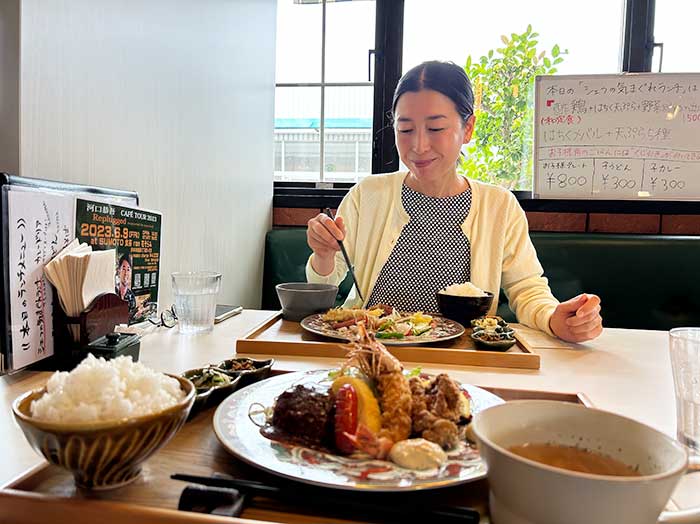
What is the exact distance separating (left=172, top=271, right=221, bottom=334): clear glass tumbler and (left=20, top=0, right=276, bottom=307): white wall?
0.31m

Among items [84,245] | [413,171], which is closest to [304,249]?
[413,171]

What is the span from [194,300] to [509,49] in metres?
2.35

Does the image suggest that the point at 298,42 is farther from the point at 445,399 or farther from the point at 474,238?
the point at 445,399

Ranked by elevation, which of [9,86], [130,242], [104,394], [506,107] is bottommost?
[104,394]

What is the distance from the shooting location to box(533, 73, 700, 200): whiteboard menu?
8.50 ft

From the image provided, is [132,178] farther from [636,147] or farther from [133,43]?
[636,147]

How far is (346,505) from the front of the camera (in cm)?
53

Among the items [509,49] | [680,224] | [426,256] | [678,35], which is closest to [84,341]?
[426,256]

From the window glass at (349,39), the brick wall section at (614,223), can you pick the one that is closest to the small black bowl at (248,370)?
the brick wall section at (614,223)

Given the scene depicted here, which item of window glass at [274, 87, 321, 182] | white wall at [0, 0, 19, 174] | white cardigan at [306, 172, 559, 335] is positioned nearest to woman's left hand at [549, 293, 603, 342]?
white cardigan at [306, 172, 559, 335]

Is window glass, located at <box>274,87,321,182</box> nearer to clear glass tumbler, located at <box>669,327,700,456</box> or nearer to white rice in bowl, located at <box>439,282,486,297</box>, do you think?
white rice in bowl, located at <box>439,282,486,297</box>

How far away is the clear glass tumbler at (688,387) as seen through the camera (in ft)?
2.37

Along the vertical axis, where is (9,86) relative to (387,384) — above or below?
above

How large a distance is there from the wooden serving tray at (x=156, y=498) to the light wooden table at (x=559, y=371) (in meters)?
0.08
